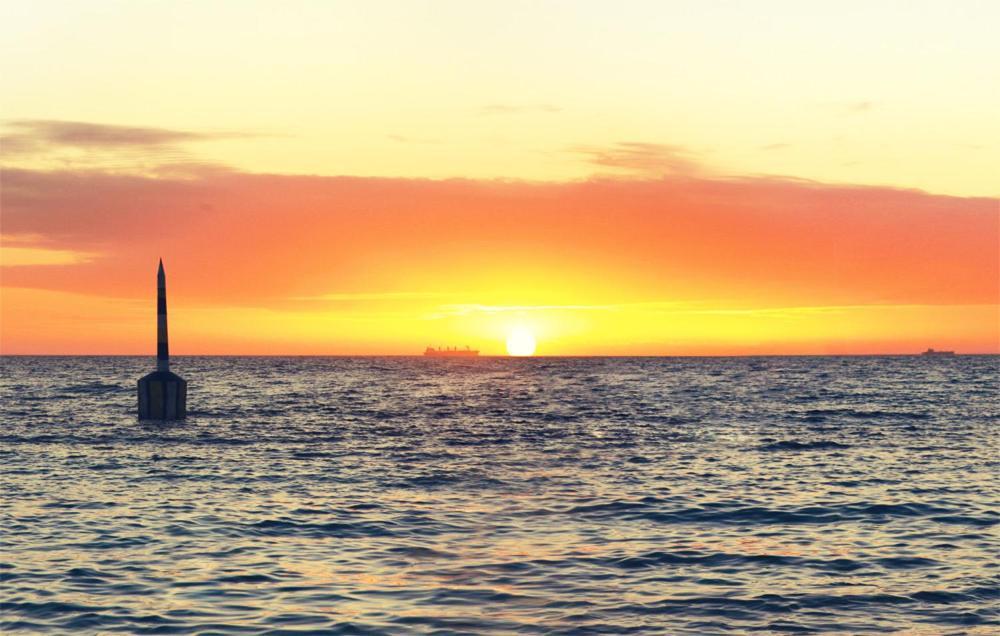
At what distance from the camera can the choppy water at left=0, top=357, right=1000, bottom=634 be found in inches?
659

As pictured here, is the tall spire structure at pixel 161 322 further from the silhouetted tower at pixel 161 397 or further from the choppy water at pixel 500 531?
the choppy water at pixel 500 531

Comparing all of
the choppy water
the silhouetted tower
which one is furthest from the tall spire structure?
the choppy water

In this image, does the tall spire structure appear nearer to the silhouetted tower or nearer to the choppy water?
the silhouetted tower

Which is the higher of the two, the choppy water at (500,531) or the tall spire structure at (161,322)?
the tall spire structure at (161,322)

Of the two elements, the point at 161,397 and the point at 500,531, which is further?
the point at 161,397

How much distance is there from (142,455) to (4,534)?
1756 centimetres

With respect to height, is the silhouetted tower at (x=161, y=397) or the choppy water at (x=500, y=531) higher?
the silhouetted tower at (x=161, y=397)

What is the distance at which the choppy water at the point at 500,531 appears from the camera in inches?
659

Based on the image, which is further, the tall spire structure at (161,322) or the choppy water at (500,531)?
the tall spire structure at (161,322)

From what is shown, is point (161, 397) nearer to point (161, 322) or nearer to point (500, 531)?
point (161, 322)

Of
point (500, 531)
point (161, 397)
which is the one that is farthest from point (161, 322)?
point (500, 531)

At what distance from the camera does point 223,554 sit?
68.9 feet

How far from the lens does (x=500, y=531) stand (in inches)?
933

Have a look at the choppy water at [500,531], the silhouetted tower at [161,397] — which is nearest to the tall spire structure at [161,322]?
the silhouetted tower at [161,397]
